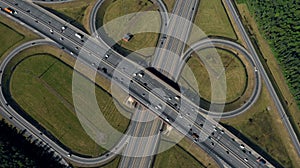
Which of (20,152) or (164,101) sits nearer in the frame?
(20,152)

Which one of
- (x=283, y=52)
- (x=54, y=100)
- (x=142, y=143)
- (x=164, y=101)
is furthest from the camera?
(x=283, y=52)

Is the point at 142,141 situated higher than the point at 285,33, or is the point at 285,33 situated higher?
the point at 285,33

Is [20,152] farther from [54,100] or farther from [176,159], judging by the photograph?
[176,159]

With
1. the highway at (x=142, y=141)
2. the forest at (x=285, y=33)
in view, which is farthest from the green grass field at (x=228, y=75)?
the highway at (x=142, y=141)

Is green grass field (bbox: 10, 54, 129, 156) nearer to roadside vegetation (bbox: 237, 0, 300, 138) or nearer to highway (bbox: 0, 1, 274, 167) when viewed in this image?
highway (bbox: 0, 1, 274, 167)

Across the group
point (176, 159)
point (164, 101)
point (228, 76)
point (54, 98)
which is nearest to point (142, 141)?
point (176, 159)

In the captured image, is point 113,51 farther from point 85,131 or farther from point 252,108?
point 252,108

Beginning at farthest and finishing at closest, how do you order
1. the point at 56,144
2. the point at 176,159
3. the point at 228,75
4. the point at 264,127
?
the point at 228,75
the point at 264,127
the point at 56,144
the point at 176,159
